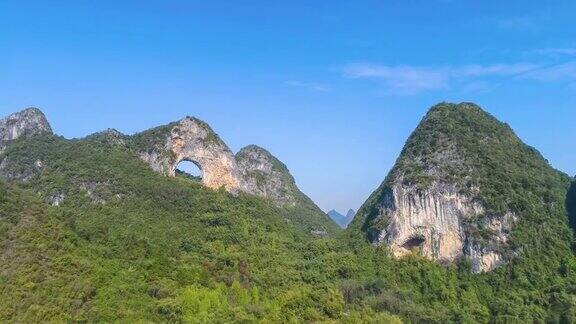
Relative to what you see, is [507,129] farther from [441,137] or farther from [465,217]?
[465,217]

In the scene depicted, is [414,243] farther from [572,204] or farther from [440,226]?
[572,204]

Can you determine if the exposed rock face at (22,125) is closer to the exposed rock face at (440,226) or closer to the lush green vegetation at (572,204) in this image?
the exposed rock face at (440,226)

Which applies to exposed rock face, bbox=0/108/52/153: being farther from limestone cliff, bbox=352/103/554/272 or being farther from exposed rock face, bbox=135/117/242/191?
limestone cliff, bbox=352/103/554/272

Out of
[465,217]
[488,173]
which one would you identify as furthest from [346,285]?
[488,173]

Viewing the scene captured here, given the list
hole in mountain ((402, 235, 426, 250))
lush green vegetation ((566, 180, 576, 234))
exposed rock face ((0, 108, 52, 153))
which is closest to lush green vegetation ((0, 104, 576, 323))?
lush green vegetation ((566, 180, 576, 234))

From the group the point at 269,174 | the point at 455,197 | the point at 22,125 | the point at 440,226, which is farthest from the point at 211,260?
the point at 269,174

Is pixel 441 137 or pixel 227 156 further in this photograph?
pixel 227 156

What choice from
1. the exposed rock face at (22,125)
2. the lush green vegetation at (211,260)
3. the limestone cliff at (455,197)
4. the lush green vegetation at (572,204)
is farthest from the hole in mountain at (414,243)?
the exposed rock face at (22,125)
